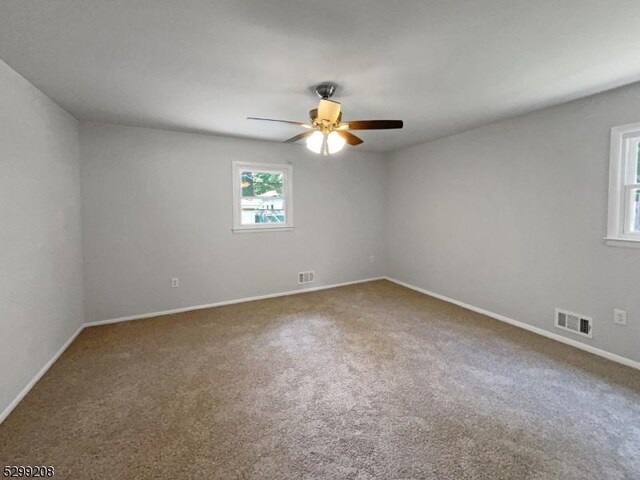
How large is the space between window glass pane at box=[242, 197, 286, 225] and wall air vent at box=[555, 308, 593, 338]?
359cm

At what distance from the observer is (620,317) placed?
2.54 meters

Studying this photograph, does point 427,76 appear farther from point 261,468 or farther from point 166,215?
point 166,215

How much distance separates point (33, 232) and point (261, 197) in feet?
8.39

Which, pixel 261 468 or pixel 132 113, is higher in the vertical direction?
pixel 132 113

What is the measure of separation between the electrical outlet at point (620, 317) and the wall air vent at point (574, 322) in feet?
0.59

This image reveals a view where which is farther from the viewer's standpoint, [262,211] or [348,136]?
[262,211]

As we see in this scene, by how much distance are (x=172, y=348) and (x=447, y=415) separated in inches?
98.3

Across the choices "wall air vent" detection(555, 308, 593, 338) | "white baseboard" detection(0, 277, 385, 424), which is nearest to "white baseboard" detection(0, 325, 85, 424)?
"white baseboard" detection(0, 277, 385, 424)

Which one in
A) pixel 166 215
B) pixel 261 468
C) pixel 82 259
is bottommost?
pixel 261 468

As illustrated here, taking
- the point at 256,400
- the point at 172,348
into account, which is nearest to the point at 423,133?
the point at 256,400

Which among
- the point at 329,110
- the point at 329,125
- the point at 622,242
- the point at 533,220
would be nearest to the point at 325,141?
the point at 329,125

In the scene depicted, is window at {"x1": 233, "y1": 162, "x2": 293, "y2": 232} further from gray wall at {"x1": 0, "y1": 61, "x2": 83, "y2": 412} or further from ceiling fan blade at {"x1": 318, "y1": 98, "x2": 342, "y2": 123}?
ceiling fan blade at {"x1": 318, "y1": 98, "x2": 342, "y2": 123}

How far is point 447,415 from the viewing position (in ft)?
6.24

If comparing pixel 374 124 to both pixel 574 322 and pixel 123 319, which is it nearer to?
pixel 574 322
